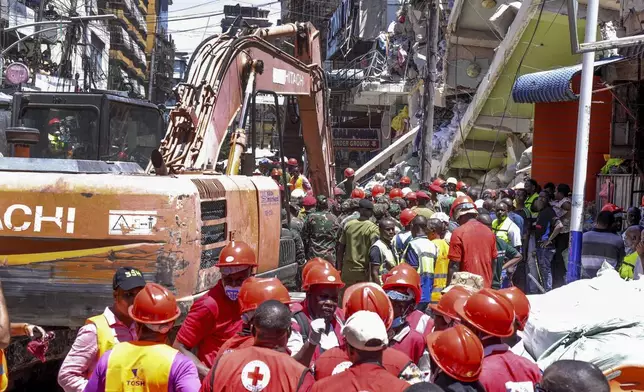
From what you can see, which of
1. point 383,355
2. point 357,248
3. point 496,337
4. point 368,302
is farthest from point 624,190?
point 383,355

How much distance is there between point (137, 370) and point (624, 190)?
38.2 ft

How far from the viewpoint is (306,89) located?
46.9ft

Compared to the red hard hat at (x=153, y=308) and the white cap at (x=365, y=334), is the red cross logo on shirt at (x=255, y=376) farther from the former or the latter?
the red hard hat at (x=153, y=308)

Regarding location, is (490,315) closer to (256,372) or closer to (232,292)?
(256,372)

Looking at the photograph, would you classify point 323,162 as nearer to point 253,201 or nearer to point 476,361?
point 253,201

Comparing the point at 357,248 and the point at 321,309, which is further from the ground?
the point at 321,309

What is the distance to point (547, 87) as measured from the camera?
16.5 m

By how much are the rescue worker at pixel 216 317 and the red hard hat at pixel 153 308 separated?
994mm

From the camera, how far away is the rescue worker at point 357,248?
1077cm

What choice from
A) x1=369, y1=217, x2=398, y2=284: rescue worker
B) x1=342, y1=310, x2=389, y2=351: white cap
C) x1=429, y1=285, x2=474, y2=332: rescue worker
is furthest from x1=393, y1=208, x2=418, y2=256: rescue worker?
x1=342, y1=310, x2=389, y2=351: white cap

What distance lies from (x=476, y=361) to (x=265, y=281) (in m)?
1.65

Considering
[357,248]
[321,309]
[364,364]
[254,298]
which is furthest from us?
[357,248]

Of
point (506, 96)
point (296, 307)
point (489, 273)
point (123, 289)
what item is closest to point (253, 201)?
point (489, 273)

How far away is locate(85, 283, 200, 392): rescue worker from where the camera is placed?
4492mm
